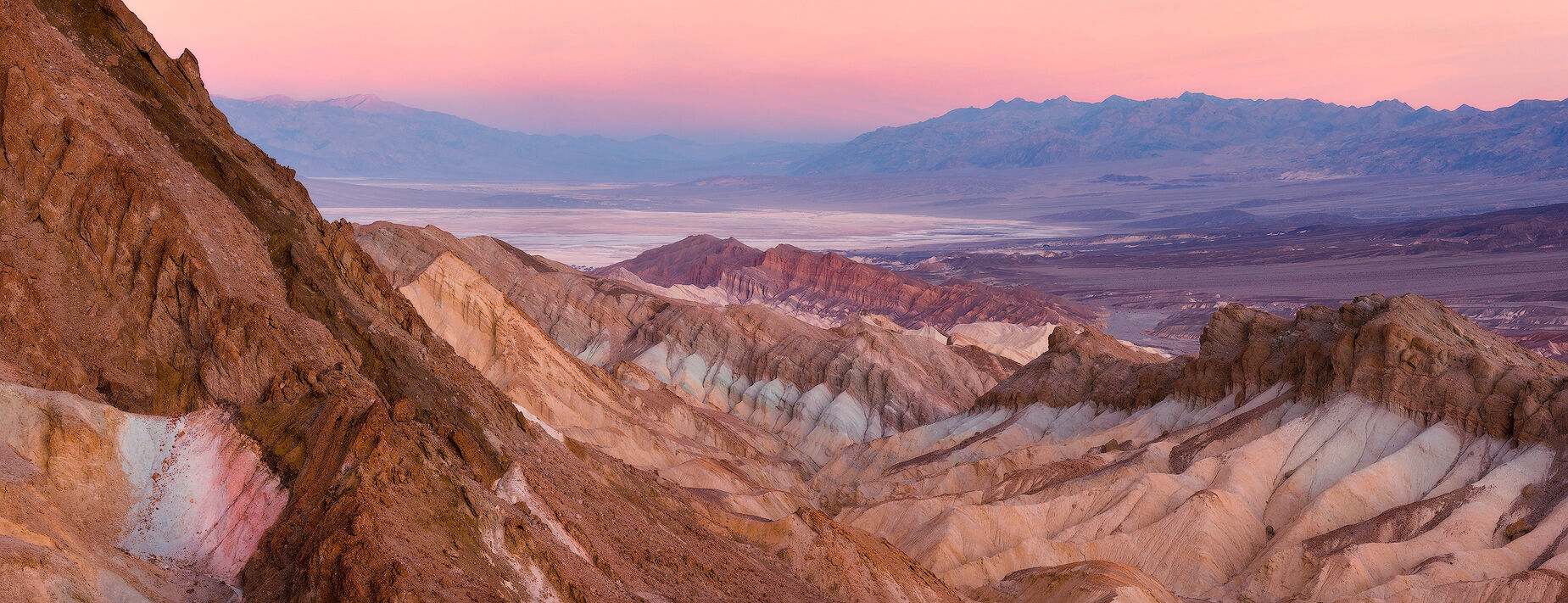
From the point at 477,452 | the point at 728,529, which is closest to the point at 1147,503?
the point at 728,529

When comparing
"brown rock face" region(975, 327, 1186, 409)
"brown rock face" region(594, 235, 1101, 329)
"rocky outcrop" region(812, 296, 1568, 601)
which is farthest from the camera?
"brown rock face" region(594, 235, 1101, 329)

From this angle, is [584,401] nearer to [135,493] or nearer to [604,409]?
[604,409]

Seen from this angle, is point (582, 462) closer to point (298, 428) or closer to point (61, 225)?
point (298, 428)

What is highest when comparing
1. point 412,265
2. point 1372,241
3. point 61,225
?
point 61,225

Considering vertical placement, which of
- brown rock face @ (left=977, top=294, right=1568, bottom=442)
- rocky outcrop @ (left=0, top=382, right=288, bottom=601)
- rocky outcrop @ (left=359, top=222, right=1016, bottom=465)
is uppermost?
rocky outcrop @ (left=0, top=382, right=288, bottom=601)

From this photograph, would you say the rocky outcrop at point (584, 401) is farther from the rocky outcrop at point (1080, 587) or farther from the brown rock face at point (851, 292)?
the brown rock face at point (851, 292)

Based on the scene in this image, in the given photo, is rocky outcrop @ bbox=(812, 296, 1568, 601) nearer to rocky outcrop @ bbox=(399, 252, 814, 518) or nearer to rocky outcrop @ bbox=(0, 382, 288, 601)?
rocky outcrop @ bbox=(399, 252, 814, 518)

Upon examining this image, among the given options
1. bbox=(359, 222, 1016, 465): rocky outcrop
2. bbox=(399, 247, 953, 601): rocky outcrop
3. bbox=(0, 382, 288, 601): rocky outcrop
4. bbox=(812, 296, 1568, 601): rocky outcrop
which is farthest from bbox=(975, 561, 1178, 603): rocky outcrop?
bbox=(359, 222, 1016, 465): rocky outcrop
